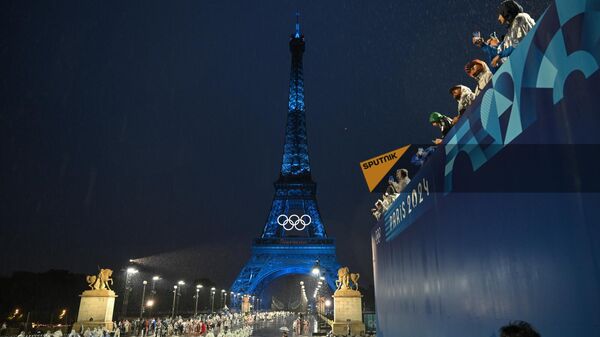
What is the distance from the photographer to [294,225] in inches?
3091

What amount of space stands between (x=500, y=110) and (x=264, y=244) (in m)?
70.0

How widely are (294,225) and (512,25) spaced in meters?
75.4

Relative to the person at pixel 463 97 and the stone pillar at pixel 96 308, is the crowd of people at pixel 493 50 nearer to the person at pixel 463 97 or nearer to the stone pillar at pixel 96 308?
the person at pixel 463 97

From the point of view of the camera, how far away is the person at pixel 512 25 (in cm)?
417

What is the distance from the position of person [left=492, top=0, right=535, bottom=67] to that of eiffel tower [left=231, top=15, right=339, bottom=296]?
61.0m

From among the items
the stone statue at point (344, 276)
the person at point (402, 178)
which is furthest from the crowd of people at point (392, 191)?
the stone statue at point (344, 276)

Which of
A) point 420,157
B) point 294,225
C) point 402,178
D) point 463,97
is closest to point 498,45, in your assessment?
point 463,97

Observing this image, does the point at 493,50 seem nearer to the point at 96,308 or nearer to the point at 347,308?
the point at 347,308

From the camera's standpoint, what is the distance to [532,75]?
11.0 ft

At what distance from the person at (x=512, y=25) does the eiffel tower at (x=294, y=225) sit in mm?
61019

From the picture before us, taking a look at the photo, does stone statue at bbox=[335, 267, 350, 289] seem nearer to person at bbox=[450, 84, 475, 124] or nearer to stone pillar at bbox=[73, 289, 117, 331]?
stone pillar at bbox=[73, 289, 117, 331]

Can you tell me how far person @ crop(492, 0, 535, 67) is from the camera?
164 inches

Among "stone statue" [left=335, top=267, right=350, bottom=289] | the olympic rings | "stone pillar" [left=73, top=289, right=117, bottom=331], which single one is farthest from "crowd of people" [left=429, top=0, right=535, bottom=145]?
the olympic rings

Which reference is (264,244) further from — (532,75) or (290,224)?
(532,75)
